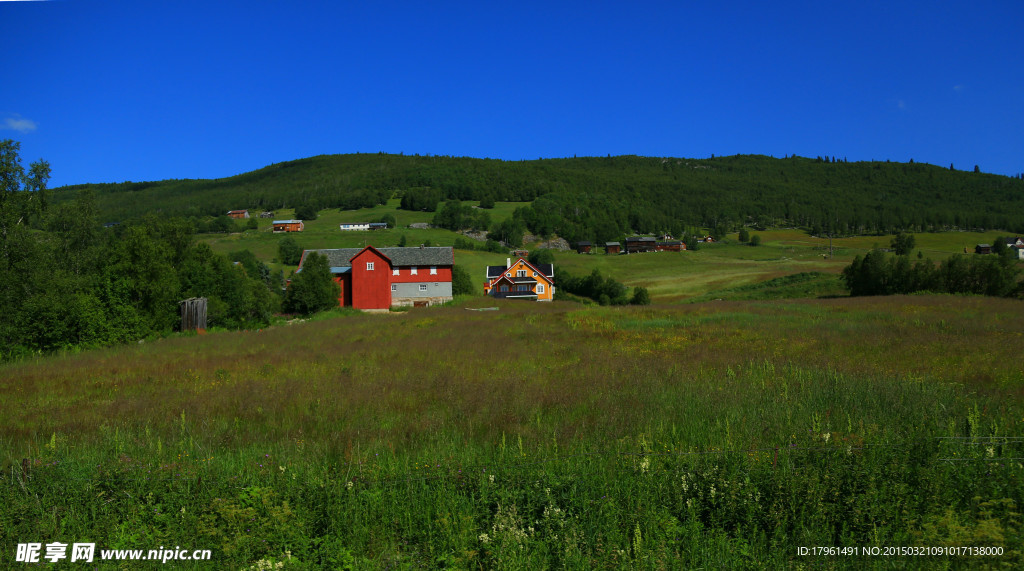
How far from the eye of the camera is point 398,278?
55.0 m

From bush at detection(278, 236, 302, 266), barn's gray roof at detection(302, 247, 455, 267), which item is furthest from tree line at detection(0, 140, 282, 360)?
bush at detection(278, 236, 302, 266)

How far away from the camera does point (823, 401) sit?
889 centimetres

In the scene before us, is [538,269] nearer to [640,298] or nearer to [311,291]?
[640,298]

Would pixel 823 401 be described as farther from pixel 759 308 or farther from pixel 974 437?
pixel 759 308

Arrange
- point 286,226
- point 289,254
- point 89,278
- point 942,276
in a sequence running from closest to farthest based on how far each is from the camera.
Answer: point 89,278 < point 942,276 < point 289,254 < point 286,226

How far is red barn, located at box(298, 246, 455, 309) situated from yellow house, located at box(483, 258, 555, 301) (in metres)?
16.0

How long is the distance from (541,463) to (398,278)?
Answer: 50659mm

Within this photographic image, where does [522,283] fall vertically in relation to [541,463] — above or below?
below

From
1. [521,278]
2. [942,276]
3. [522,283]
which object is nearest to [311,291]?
[522,283]

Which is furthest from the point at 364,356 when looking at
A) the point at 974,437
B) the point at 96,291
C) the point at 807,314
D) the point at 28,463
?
the point at 807,314

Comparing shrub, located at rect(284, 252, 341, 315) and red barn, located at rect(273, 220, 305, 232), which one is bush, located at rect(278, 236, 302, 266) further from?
shrub, located at rect(284, 252, 341, 315)

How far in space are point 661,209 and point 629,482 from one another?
203 metres

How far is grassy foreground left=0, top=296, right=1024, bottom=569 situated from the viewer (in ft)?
16.1

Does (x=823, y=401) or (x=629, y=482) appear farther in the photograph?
(x=823, y=401)
